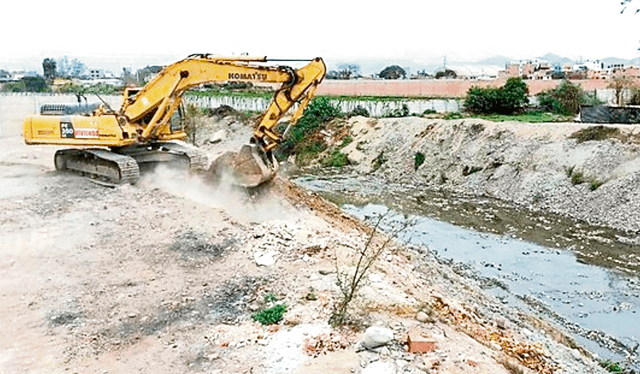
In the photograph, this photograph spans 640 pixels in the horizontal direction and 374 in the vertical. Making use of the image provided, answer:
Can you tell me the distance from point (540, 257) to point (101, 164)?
1135 cm

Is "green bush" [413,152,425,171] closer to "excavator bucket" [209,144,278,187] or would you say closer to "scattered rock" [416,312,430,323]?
"excavator bucket" [209,144,278,187]

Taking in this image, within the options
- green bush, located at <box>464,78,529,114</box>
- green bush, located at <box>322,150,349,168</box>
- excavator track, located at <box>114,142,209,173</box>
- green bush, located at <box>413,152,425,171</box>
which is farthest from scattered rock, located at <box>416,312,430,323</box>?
green bush, located at <box>464,78,529,114</box>

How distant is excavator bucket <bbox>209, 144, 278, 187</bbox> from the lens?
14.5 meters

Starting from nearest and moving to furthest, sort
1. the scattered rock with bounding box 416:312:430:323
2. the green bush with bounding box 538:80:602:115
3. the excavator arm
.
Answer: the scattered rock with bounding box 416:312:430:323 < the excavator arm < the green bush with bounding box 538:80:602:115

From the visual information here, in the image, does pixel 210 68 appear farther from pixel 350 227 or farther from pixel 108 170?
pixel 350 227

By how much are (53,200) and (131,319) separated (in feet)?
22.9

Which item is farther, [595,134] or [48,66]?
[48,66]

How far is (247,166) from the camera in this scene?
1456cm

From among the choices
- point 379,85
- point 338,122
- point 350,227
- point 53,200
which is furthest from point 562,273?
point 379,85

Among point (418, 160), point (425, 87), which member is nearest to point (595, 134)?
point (418, 160)

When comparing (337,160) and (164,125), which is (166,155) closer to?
(164,125)

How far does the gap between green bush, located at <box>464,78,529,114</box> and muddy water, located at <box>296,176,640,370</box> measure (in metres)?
16.8

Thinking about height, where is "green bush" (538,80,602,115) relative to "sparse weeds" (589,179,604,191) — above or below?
above

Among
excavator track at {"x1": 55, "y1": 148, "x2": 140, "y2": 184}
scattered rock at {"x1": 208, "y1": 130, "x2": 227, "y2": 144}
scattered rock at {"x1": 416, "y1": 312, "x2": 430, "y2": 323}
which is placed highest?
excavator track at {"x1": 55, "y1": 148, "x2": 140, "y2": 184}
